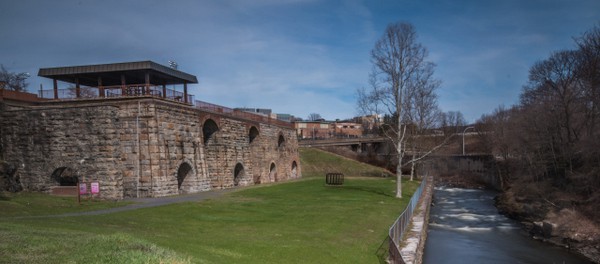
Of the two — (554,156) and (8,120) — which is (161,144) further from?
(554,156)

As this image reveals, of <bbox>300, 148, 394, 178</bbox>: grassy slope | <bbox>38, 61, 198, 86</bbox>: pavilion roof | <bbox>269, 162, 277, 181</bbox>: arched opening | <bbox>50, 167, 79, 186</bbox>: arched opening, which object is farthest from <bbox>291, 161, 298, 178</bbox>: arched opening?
<bbox>50, 167, 79, 186</bbox>: arched opening

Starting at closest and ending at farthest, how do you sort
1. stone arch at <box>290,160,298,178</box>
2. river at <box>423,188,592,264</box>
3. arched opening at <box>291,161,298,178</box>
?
river at <box>423,188,592,264</box> < stone arch at <box>290,160,298,178</box> < arched opening at <box>291,161,298,178</box>

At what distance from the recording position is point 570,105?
A: 31516mm

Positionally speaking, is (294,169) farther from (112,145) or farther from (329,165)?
(112,145)

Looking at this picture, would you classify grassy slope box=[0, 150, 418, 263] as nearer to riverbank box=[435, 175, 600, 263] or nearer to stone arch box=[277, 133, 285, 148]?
riverbank box=[435, 175, 600, 263]

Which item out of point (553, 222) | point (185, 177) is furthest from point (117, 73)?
point (553, 222)

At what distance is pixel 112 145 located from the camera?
23203 millimetres

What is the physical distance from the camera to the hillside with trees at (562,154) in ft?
70.0

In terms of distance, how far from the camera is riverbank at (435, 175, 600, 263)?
18.9 meters

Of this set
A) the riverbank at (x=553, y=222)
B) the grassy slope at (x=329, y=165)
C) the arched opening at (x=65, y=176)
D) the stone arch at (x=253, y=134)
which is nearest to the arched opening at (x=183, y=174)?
the arched opening at (x=65, y=176)

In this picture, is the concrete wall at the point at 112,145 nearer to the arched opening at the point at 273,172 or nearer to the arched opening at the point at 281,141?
the arched opening at the point at 273,172

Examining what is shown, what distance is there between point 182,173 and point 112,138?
5.11m

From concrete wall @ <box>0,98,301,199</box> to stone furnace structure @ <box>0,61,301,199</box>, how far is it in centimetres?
5

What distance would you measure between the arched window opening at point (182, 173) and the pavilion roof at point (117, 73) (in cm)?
698
